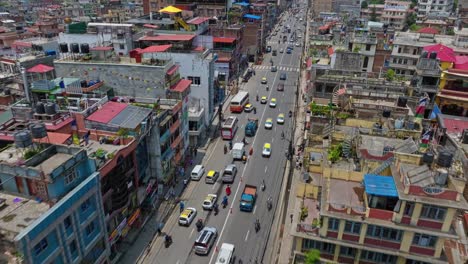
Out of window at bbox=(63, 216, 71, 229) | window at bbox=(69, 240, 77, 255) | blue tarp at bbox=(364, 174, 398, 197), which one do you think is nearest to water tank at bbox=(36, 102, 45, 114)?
window at bbox=(63, 216, 71, 229)

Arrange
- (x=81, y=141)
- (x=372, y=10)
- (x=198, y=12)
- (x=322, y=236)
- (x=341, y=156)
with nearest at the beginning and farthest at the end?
1. (x=322, y=236)
2. (x=341, y=156)
3. (x=81, y=141)
4. (x=198, y=12)
5. (x=372, y=10)

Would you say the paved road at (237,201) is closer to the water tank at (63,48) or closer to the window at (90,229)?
the window at (90,229)

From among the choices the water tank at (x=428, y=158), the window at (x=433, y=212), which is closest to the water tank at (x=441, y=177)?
the window at (x=433, y=212)

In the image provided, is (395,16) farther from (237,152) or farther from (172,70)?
(172,70)

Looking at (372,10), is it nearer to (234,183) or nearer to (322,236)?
(234,183)

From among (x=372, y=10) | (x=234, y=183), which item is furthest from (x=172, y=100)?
(x=372, y=10)

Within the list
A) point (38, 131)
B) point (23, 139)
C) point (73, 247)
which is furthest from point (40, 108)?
point (73, 247)
